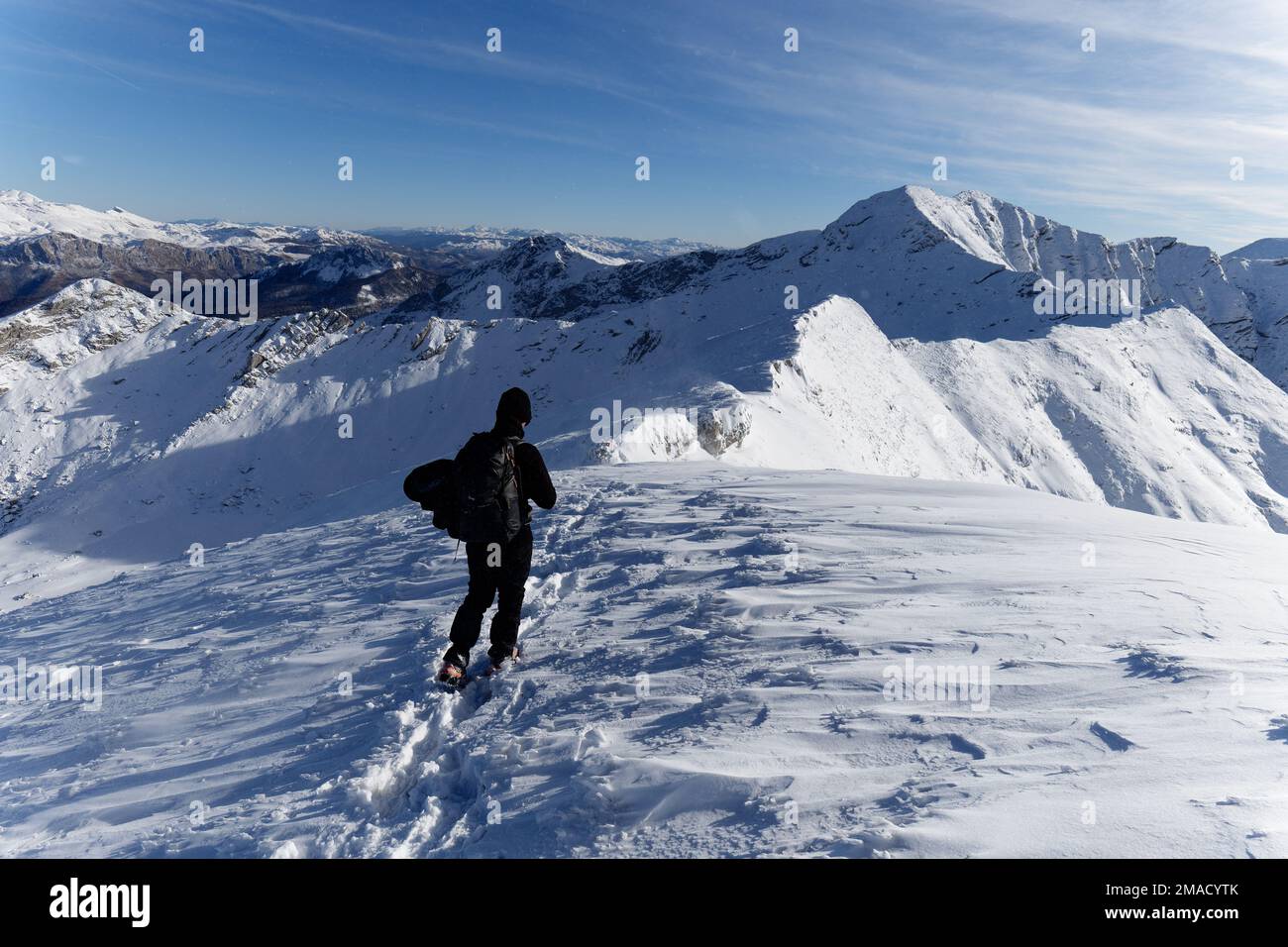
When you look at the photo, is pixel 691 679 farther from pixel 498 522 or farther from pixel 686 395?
pixel 686 395

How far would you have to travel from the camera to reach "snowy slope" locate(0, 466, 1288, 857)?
140 inches

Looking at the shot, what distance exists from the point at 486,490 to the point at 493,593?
1.07 m

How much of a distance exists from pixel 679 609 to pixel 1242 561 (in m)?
7.63

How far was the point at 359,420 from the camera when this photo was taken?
184ft

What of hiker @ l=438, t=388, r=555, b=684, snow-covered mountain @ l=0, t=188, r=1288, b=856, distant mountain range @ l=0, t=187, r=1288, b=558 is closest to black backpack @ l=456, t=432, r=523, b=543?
hiker @ l=438, t=388, r=555, b=684

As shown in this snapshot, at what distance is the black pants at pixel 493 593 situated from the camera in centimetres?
562

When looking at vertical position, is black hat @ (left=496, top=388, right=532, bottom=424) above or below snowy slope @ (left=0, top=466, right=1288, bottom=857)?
above

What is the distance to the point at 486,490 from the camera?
537 centimetres

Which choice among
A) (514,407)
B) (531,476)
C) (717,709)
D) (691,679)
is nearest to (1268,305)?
(691,679)

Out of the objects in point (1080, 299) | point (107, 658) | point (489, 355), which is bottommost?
point (107, 658)

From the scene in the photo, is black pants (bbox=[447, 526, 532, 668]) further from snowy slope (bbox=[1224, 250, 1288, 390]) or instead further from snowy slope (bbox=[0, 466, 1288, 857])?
snowy slope (bbox=[1224, 250, 1288, 390])
